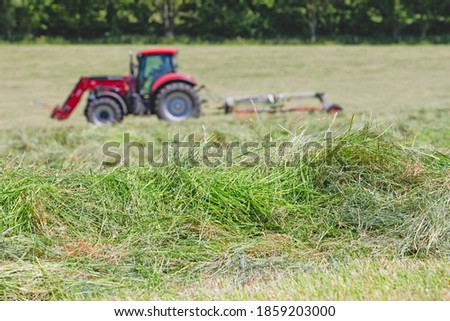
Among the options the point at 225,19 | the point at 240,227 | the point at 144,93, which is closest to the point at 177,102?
the point at 144,93

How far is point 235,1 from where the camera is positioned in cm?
3872

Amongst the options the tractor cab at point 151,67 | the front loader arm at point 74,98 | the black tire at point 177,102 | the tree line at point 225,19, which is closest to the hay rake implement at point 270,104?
the black tire at point 177,102

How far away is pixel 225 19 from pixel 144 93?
23375 millimetres

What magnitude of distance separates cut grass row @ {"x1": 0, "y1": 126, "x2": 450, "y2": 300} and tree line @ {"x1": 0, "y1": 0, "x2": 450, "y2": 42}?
30799mm

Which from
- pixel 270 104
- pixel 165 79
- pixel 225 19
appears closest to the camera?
pixel 165 79

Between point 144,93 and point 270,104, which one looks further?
point 270,104

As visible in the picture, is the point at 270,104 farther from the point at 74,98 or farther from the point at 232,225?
the point at 232,225

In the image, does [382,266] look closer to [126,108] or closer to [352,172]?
[352,172]

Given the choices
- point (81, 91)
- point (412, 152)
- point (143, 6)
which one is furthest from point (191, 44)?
point (412, 152)

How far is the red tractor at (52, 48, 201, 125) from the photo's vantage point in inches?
558

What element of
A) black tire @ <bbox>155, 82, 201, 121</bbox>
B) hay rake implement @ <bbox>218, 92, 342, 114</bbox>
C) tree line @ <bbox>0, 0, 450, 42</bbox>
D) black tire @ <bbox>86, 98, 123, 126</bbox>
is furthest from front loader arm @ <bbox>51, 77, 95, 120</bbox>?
tree line @ <bbox>0, 0, 450, 42</bbox>

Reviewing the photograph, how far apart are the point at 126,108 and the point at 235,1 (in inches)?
1011

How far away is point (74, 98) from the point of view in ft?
47.8
